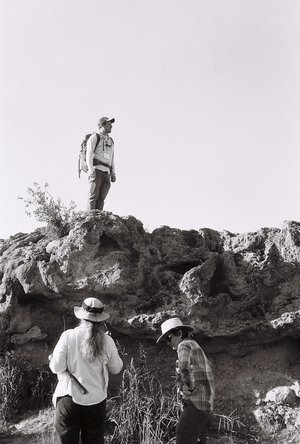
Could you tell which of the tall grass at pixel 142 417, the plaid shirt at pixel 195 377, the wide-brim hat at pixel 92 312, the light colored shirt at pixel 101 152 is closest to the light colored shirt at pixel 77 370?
the wide-brim hat at pixel 92 312

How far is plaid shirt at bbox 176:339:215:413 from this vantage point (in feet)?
14.6

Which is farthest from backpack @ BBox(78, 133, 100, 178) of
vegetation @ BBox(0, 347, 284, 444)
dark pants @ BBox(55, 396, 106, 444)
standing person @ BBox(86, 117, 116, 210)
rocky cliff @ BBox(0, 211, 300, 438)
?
dark pants @ BBox(55, 396, 106, 444)

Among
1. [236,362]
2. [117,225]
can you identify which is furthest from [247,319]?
[117,225]

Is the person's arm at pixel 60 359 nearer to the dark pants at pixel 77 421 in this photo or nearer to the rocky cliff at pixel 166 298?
the dark pants at pixel 77 421

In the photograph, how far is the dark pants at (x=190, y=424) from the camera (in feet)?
14.3

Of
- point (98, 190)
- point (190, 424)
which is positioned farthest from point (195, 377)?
point (98, 190)

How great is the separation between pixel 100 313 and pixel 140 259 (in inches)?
103

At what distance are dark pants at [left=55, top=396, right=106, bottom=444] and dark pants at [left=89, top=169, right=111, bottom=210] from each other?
429 cm

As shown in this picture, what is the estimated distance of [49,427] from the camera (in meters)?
6.01

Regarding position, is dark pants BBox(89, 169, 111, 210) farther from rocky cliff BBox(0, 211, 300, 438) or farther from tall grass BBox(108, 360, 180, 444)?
tall grass BBox(108, 360, 180, 444)

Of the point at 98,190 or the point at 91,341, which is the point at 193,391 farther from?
the point at 98,190

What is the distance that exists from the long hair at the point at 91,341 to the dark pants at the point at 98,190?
3903mm

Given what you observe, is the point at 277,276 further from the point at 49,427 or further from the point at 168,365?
the point at 49,427

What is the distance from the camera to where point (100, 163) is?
8.00m
